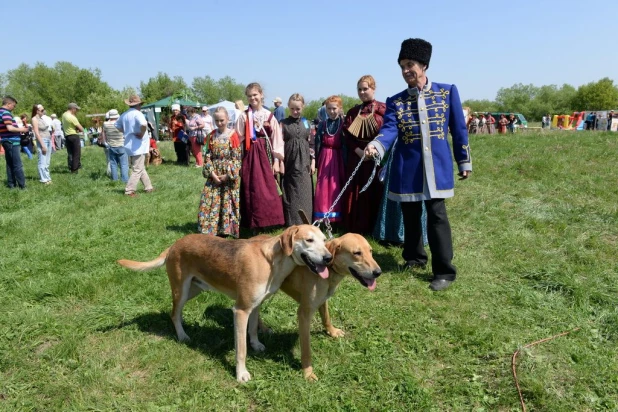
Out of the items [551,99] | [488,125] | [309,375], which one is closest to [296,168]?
[309,375]

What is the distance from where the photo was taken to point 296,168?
669 cm

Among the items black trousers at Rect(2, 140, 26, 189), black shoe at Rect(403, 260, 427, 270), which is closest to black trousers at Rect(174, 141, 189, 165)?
black trousers at Rect(2, 140, 26, 189)

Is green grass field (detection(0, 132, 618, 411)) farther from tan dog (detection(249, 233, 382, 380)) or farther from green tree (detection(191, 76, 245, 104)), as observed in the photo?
green tree (detection(191, 76, 245, 104))

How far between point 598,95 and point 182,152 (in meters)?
84.9

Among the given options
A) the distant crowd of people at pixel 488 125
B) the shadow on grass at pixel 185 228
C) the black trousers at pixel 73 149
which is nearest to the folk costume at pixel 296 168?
the shadow on grass at pixel 185 228

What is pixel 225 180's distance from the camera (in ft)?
21.4

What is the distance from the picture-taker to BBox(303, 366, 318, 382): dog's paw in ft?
11.0

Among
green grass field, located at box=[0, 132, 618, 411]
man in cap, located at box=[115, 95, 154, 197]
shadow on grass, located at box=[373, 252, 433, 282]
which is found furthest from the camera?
man in cap, located at box=[115, 95, 154, 197]

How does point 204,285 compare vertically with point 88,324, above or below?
above

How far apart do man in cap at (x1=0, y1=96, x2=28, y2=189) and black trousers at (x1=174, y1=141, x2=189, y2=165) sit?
628 centimetres

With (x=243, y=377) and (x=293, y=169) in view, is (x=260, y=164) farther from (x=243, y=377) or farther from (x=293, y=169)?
(x=243, y=377)

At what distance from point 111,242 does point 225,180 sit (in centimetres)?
215

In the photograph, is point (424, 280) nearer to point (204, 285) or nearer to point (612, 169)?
point (204, 285)

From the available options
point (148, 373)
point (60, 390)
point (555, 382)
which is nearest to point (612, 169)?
point (555, 382)
